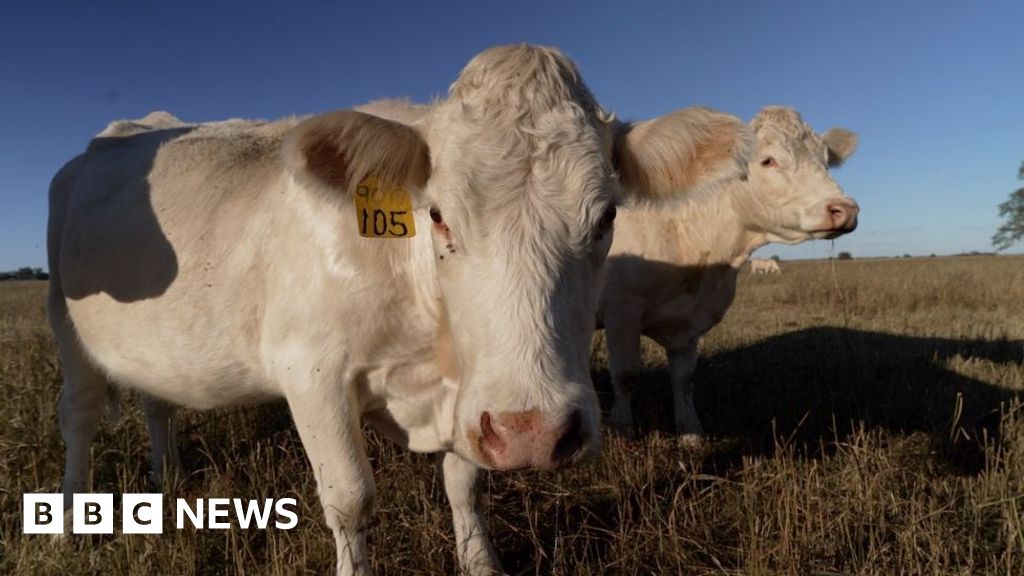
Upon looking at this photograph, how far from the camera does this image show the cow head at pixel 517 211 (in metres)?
1.84

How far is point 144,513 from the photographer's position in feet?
Answer: 10.9

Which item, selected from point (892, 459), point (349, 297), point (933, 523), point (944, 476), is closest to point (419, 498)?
point (349, 297)

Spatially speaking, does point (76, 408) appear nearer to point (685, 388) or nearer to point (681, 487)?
point (681, 487)

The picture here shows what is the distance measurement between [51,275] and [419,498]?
2.90m

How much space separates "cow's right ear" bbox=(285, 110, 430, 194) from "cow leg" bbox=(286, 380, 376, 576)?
93cm

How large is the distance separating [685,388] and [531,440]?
160 inches

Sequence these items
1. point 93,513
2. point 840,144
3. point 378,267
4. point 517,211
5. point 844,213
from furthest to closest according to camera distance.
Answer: point 840,144
point 844,213
point 93,513
point 378,267
point 517,211

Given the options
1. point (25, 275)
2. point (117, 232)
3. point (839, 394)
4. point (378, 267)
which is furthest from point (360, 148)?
point (25, 275)

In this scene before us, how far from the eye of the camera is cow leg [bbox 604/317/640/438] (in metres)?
5.60

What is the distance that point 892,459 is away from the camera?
3773 mm

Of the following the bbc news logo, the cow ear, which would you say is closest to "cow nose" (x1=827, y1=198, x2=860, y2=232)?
the cow ear

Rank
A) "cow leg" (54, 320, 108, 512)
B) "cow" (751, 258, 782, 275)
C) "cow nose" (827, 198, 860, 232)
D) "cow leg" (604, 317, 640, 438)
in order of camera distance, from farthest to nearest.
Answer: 1. "cow" (751, 258, 782, 275)
2. "cow leg" (604, 317, 640, 438)
3. "cow nose" (827, 198, 860, 232)
4. "cow leg" (54, 320, 108, 512)

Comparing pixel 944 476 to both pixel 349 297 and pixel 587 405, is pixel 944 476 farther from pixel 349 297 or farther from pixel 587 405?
pixel 349 297

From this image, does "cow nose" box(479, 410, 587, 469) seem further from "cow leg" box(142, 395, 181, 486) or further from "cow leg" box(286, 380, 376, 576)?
"cow leg" box(142, 395, 181, 486)
